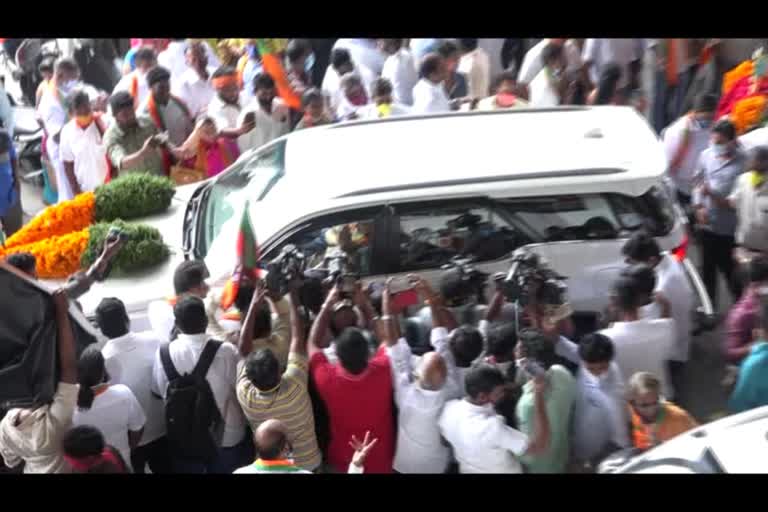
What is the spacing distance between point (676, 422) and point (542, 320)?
1.25 meters

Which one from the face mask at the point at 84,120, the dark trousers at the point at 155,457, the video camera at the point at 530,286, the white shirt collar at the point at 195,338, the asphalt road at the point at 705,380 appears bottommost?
the asphalt road at the point at 705,380

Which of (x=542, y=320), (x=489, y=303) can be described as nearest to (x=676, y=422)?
(x=542, y=320)

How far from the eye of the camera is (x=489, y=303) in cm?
768

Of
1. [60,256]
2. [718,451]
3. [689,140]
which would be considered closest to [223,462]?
[60,256]

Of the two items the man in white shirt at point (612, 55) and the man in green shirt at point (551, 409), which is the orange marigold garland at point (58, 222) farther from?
the man in white shirt at point (612, 55)

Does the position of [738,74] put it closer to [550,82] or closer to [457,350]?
[550,82]

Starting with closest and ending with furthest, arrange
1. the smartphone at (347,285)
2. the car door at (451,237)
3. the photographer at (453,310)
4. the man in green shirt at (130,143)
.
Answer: the smartphone at (347,285)
the photographer at (453,310)
the car door at (451,237)
the man in green shirt at (130,143)

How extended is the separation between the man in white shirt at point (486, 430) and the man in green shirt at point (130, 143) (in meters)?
4.26

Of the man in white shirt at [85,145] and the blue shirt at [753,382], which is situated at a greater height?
the man in white shirt at [85,145]

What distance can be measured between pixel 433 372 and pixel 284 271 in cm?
136

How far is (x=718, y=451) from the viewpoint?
17.1 feet

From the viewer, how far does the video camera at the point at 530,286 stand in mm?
7285

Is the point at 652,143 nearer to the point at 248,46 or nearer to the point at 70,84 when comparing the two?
the point at 248,46

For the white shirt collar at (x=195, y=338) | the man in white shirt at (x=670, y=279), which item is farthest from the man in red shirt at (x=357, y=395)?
the man in white shirt at (x=670, y=279)
